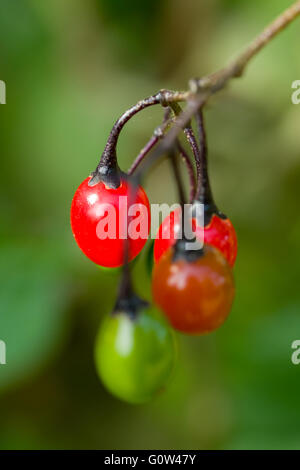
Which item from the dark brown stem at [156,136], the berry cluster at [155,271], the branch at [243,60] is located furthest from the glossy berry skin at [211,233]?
the branch at [243,60]

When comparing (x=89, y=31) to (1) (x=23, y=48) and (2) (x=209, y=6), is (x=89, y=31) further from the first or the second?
(2) (x=209, y=6)

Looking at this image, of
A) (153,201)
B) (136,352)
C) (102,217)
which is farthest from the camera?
(153,201)

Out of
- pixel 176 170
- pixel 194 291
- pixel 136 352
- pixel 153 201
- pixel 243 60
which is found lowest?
pixel 136 352

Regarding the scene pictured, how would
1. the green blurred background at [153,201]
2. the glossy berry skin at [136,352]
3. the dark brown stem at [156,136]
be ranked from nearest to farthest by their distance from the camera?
the glossy berry skin at [136,352], the dark brown stem at [156,136], the green blurred background at [153,201]

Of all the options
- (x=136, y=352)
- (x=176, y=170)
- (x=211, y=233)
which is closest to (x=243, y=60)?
(x=176, y=170)

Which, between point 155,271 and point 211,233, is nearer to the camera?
point 155,271

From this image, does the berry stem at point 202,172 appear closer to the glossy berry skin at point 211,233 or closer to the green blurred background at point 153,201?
the glossy berry skin at point 211,233

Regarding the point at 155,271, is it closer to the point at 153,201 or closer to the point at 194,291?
the point at 194,291

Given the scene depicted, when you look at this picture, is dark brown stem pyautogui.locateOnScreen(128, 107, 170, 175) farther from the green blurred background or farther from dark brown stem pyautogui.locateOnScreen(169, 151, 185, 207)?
the green blurred background
